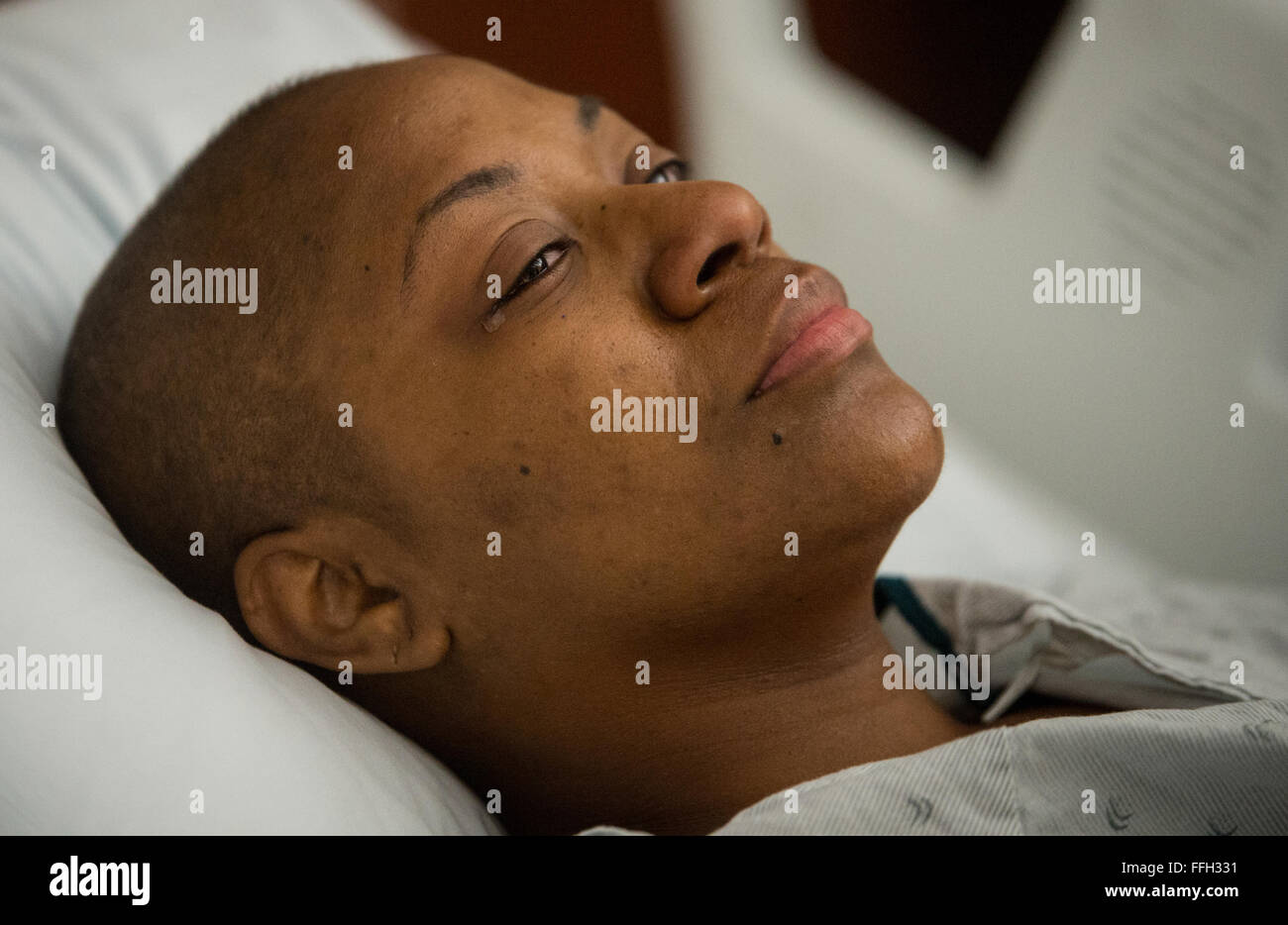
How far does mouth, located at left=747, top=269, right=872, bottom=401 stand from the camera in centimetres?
84

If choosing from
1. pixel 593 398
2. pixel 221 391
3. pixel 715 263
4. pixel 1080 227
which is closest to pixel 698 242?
pixel 715 263

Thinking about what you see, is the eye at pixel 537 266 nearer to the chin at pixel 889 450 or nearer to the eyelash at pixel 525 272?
the eyelash at pixel 525 272

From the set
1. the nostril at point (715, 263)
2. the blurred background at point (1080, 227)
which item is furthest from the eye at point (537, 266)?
the blurred background at point (1080, 227)

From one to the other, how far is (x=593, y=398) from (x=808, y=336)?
17cm

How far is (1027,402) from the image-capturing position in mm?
1622

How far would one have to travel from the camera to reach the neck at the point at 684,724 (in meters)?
0.90

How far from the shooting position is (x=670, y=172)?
1026mm

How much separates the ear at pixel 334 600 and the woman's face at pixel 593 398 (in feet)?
0.13

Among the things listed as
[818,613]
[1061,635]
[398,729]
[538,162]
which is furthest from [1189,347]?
[398,729]

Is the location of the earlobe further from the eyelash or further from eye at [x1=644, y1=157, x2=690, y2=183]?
eye at [x1=644, y1=157, x2=690, y2=183]

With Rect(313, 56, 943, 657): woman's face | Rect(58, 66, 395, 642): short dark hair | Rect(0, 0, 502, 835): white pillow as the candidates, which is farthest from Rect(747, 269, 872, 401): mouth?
Rect(0, 0, 502, 835): white pillow

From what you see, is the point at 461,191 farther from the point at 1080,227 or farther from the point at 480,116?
the point at 1080,227

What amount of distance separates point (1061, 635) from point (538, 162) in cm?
66
